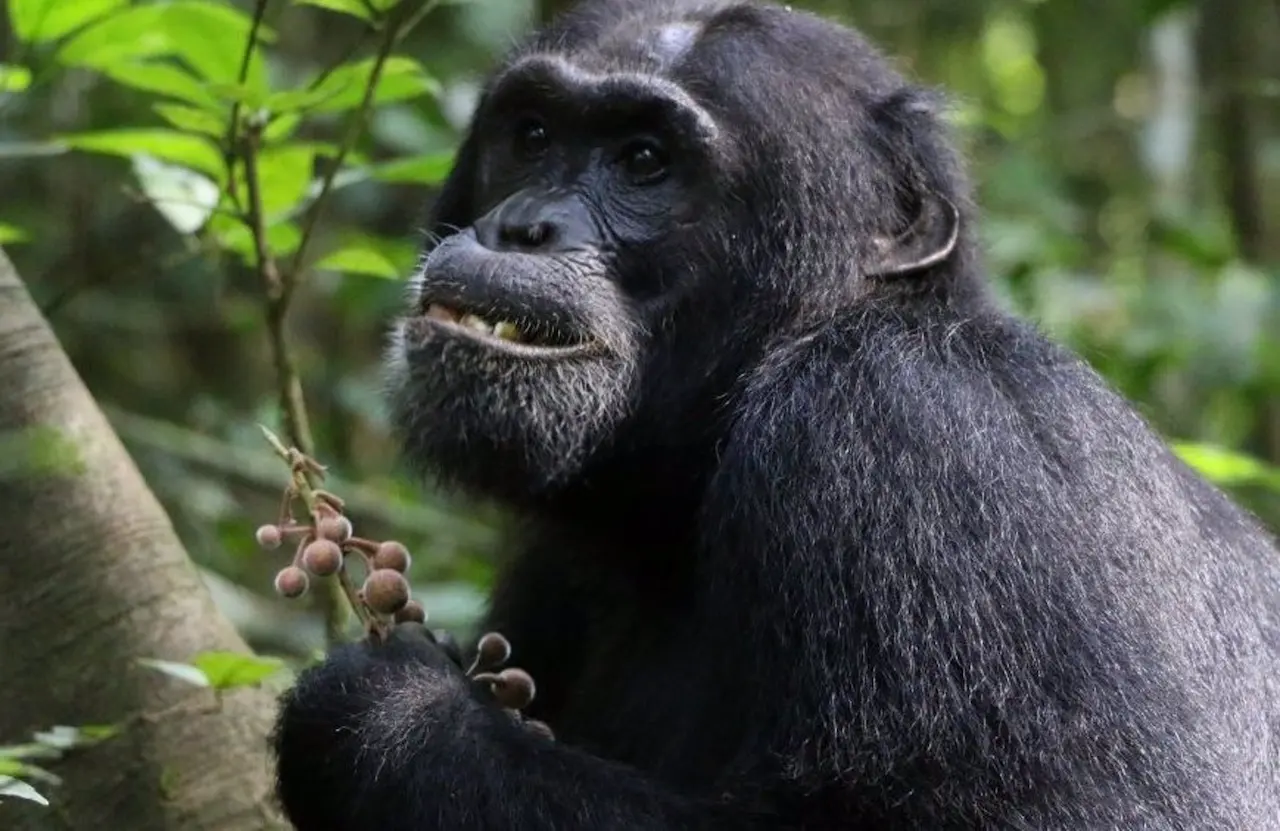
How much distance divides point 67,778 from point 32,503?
56cm

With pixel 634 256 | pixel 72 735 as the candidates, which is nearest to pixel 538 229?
pixel 634 256

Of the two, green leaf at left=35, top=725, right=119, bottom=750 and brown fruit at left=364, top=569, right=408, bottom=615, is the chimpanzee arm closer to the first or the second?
brown fruit at left=364, top=569, right=408, bottom=615

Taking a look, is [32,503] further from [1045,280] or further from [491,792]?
[1045,280]

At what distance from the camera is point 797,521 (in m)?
3.66

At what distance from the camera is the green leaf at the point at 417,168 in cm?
429

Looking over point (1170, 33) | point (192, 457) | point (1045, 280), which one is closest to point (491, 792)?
point (192, 457)

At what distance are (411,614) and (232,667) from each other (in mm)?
578

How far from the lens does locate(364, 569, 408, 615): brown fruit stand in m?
3.68

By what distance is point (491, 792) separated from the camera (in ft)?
12.1

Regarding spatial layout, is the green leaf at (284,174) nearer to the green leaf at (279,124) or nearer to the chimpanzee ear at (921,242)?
the green leaf at (279,124)

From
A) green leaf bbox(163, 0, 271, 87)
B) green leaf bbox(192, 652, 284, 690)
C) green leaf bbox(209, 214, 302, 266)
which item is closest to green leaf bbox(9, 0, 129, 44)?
green leaf bbox(163, 0, 271, 87)

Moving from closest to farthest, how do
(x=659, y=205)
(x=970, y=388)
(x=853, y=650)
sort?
Answer: (x=853, y=650)
(x=970, y=388)
(x=659, y=205)

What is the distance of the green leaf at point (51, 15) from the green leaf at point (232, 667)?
1413mm

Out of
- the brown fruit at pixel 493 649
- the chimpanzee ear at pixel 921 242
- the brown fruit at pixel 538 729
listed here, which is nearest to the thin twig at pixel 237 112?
the brown fruit at pixel 493 649
